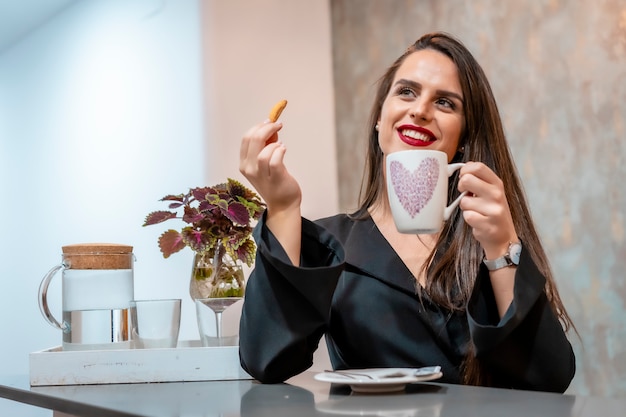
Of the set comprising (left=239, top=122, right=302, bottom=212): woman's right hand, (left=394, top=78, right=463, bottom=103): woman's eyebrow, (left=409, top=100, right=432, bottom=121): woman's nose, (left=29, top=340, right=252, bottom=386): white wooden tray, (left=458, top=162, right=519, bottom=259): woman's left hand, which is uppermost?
(left=394, top=78, right=463, bottom=103): woman's eyebrow

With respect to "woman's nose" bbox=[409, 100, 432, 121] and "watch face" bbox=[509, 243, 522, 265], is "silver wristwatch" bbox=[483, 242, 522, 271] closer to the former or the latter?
"watch face" bbox=[509, 243, 522, 265]

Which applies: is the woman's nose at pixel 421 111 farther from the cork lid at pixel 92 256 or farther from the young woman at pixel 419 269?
the cork lid at pixel 92 256

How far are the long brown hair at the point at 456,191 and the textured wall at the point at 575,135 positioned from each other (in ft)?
2.24

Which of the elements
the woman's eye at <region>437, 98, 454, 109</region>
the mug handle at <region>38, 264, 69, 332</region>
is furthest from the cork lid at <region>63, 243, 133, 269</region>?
the woman's eye at <region>437, 98, 454, 109</region>

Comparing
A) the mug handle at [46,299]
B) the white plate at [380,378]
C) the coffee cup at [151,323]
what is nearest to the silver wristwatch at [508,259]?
the white plate at [380,378]

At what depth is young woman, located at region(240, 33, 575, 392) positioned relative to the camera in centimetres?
104

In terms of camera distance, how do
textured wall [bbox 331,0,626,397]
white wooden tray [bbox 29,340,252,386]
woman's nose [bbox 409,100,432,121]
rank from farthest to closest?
textured wall [bbox 331,0,626,397] → woman's nose [bbox 409,100,432,121] → white wooden tray [bbox 29,340,252,386]

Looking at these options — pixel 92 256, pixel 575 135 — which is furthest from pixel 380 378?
pixel 575 135

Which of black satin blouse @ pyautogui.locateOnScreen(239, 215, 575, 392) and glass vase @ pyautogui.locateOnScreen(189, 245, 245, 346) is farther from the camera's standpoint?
glass vase @ pyautogui.locateOnScreen(189, 245, 245, 346)

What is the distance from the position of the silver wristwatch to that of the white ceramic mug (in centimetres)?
14

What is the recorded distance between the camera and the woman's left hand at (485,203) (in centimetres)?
102

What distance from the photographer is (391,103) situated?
58.4 inches

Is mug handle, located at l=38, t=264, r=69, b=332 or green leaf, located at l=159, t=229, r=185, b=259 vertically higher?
green leaf, located at l=159, t=229, r=185, b=259

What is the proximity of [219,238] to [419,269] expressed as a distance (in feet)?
1.28
